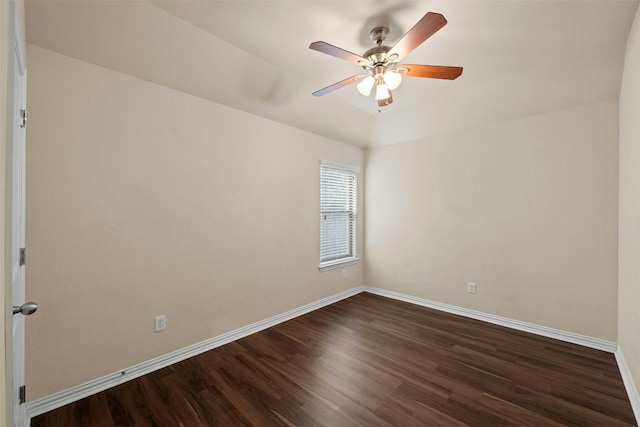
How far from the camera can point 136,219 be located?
7.20ft

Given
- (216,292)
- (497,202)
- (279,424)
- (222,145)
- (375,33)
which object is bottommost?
(279,424)

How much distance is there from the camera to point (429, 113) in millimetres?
3389

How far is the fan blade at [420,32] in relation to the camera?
4.57 ft

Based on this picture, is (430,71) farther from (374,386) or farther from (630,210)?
(374,386)

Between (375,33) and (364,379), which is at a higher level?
(375,33)

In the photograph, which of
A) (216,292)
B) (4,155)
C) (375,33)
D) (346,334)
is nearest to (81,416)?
(216,292)

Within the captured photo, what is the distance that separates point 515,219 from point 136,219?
3.86 m

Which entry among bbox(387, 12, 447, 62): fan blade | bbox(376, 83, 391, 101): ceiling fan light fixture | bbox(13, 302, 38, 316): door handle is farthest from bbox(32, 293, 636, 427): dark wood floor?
bbox(387, 12, 447, 62): fan blade

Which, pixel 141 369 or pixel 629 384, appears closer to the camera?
pixel 629 384

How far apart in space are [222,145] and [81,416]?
2304mm

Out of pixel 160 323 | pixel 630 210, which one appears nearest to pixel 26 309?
pixel 160 323

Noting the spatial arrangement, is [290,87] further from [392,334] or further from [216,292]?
[392,334]

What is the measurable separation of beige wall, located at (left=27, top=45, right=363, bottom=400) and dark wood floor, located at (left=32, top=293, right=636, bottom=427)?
33cm

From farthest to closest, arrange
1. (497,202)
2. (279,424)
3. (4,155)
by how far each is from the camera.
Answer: (497,202), (279,424), (4,155)
